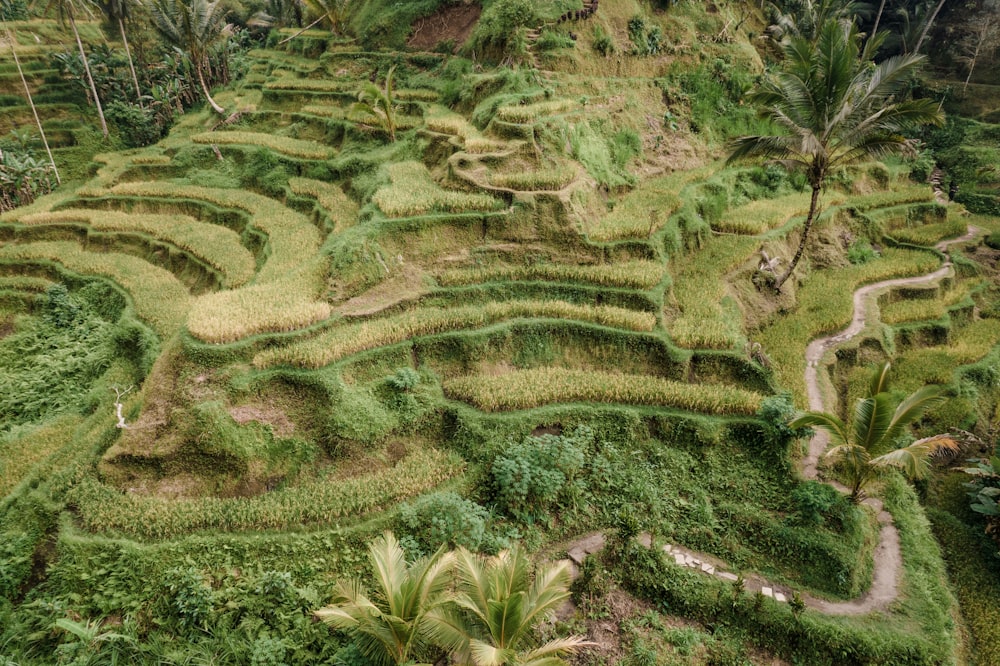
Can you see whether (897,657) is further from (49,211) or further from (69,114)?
(69,114)

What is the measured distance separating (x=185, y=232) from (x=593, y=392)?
46.9 ft

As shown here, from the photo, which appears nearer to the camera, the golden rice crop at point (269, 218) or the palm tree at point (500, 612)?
the palm tree at point (500, 612)

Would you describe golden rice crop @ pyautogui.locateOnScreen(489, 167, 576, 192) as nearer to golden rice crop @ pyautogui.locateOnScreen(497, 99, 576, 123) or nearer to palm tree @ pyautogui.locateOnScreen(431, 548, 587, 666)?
golden rice crop @ pyautogui.locateOnScreen(497, 99, 576, 123)

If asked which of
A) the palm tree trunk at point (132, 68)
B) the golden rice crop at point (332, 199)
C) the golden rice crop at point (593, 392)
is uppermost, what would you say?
the palm tree trunk at point (132, 68)

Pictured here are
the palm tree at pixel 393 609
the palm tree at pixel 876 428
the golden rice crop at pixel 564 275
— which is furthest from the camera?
the golden rice crop at pixel 564 275

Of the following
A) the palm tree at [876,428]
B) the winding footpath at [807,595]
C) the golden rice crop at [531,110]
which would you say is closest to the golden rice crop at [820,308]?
the winding footpath at [807,595]

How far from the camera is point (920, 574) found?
9.23 metres

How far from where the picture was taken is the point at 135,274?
15.4m

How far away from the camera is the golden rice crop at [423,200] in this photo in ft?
45.8

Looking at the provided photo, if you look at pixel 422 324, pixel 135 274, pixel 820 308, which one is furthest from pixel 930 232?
pixel 135 274

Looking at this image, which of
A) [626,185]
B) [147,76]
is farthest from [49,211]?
[626,185]

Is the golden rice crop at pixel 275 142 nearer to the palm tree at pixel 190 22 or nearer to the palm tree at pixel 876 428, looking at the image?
the palm tree at pixel 190 22

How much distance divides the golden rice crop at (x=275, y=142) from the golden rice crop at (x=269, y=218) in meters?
2.49

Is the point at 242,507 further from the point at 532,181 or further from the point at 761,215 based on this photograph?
the point at 761,215
